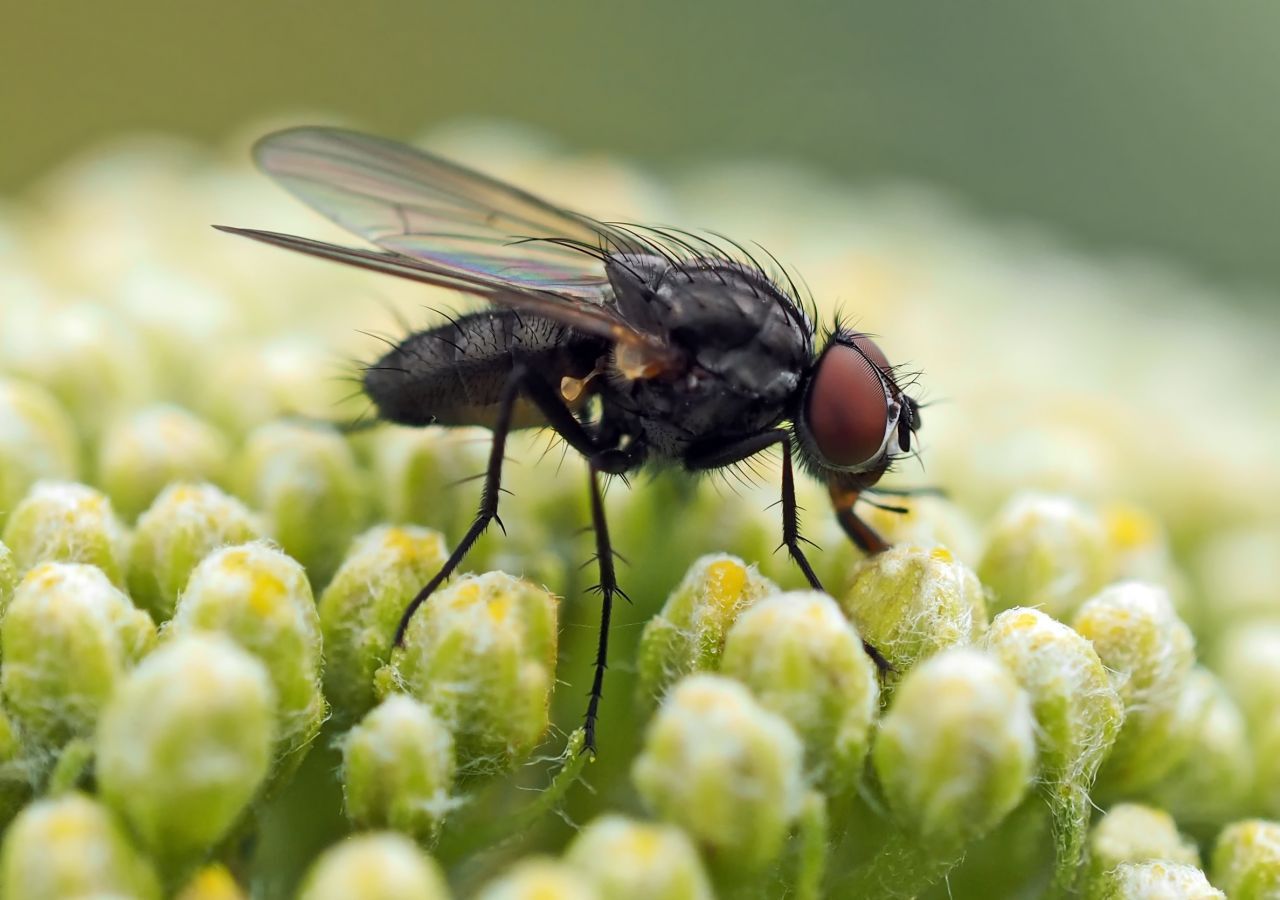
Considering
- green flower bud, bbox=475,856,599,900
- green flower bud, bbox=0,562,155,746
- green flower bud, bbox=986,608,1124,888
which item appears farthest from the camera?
green flower bud, bbox=986,608,1124,888

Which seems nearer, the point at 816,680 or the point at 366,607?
the point at 816,680

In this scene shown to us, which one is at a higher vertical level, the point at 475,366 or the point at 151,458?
the point at 475,366

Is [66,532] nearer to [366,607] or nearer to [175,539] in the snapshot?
[175,539]

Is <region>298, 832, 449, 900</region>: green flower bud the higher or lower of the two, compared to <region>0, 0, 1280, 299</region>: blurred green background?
lower

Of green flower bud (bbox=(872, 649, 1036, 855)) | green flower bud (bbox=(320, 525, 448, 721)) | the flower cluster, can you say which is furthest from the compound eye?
green flower bud (bbox=(320, 525, 448, 721))

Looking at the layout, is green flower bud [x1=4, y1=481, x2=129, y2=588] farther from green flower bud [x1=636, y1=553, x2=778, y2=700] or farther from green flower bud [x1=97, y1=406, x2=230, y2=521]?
green flower bud [x1=636, y1=553, x2=778, y2=700]

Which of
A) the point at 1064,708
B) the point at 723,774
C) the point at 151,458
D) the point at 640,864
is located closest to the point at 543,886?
the point at 640,864

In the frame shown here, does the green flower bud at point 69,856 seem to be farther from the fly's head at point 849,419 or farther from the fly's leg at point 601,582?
the fly's head at point 849,419
